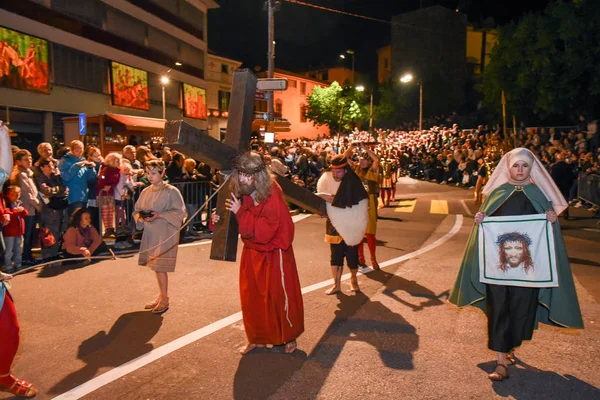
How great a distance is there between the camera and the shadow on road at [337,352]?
4.00m

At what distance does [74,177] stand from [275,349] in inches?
240

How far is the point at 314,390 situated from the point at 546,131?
77.5 feet

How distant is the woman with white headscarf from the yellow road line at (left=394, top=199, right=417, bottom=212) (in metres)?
11.5

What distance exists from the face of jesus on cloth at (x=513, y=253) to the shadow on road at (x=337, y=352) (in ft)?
4.14

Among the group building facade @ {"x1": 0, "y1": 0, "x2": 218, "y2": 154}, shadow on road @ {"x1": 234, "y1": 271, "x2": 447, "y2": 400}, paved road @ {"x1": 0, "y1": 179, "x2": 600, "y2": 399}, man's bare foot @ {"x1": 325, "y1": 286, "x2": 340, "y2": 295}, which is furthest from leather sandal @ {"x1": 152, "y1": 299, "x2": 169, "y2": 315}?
building facade @ {"x1": 0, "y1": 0, "x2": 218, "y2": 154}

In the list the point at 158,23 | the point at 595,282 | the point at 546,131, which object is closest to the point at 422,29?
the point at 158,23

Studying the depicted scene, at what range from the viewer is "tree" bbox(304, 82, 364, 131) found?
62422 millimetres

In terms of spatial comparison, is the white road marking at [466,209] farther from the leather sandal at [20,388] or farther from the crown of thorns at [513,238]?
the leather sandal at [20,388]

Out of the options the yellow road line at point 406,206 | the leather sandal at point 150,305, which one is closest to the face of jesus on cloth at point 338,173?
the leather sandal at point 150,305

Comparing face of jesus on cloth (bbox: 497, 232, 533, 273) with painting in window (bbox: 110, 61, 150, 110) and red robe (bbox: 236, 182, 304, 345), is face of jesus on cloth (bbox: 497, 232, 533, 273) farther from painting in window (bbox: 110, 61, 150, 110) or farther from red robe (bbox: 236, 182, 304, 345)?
painting in window (bbox: 110, 61, 150, 110)

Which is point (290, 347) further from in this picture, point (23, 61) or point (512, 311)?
point (23, 61)

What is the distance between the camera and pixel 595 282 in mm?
7219

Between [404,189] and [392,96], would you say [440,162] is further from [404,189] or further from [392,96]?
[392,96]

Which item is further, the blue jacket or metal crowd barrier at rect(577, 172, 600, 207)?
metal crowd barrier at rect(577, 172, 600, 207)
